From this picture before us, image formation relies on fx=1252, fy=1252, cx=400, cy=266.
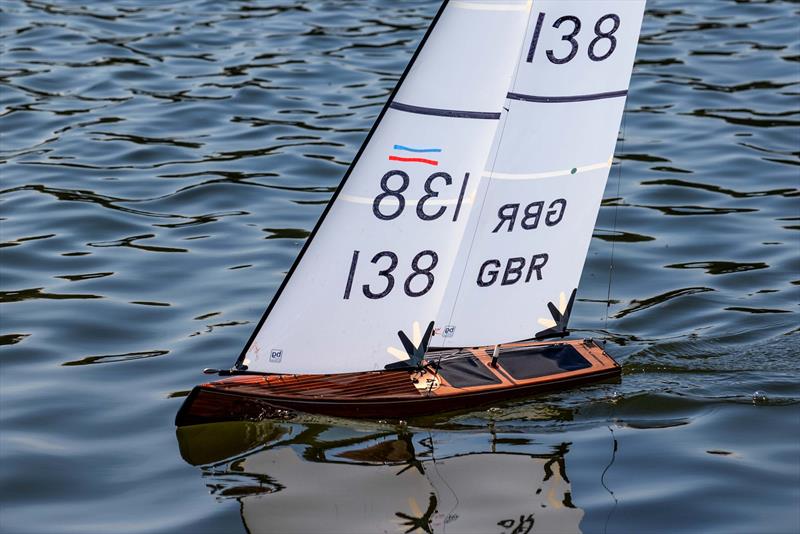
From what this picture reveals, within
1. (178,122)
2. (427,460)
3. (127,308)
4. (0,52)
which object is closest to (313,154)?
(178,122)

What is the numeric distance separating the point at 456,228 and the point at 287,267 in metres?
5.26

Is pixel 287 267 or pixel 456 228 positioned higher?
pixel 456 228

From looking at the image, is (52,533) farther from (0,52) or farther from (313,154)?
(0,52)

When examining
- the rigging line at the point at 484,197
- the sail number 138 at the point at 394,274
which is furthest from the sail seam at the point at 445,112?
the sail number 138 at the point at 394,274

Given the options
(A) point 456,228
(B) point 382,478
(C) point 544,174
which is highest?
(C) point 544,174

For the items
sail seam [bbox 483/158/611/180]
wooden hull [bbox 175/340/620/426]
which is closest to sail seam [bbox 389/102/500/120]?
sail seam [bbox 483/158/611/180]

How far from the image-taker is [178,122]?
23.1 metres

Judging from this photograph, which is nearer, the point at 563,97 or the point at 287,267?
the point at 563,97

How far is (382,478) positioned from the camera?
11.9 meters

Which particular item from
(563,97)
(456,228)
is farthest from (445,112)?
(563,97)

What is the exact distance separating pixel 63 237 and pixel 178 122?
5.44 m

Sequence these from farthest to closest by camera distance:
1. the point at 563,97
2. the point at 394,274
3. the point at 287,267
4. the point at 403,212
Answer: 1. the point at 287,267
2. the point at 563,97
3. the point at 394,274
4. the point at 403,212

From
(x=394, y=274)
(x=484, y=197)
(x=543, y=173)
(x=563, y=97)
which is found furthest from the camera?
(x=543, y=173)

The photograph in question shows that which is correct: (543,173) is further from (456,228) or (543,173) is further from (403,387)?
(403,387)
